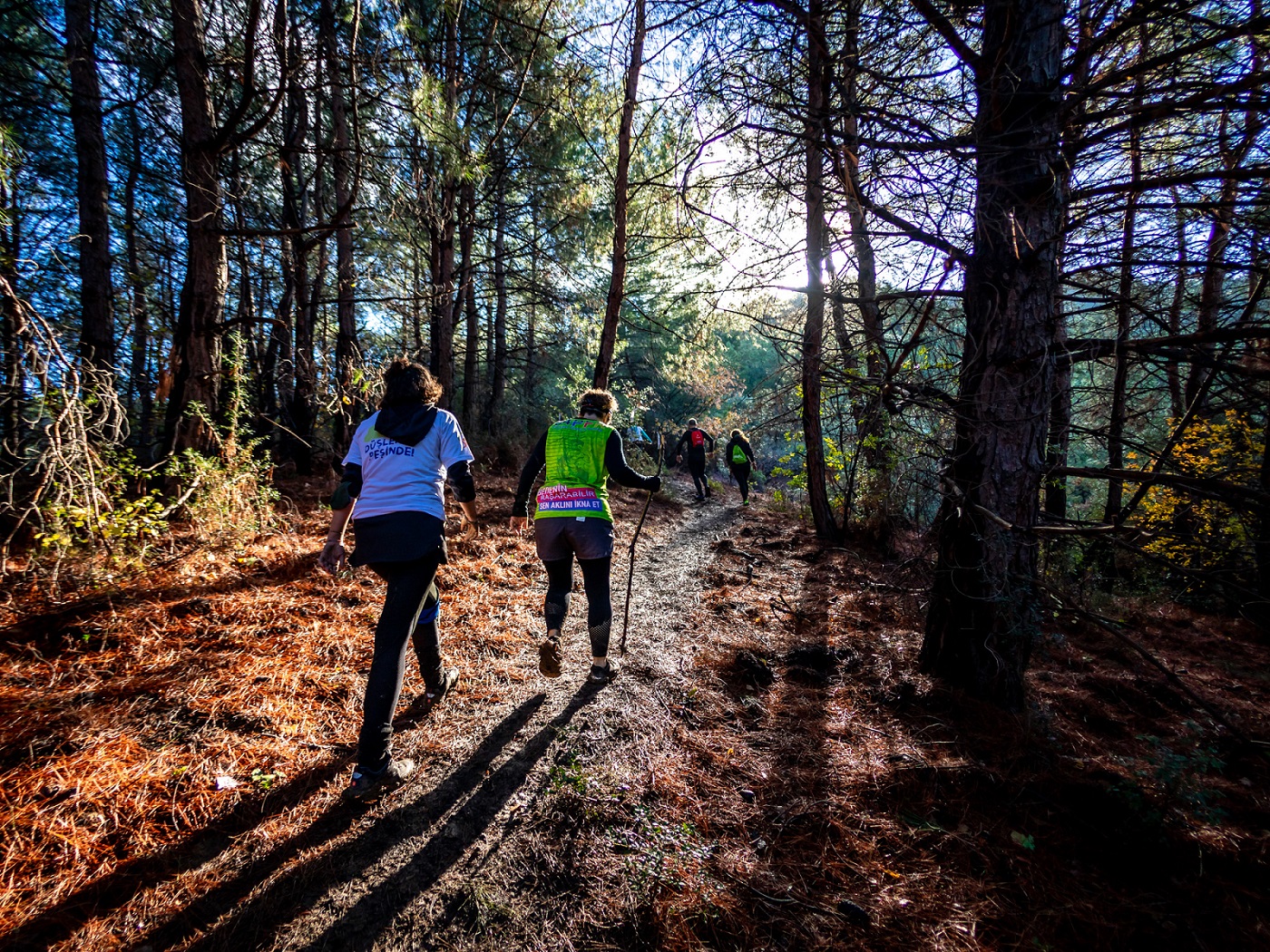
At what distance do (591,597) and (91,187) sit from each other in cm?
803

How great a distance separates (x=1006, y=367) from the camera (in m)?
2.85

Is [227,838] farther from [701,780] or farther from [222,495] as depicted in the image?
[222,495]

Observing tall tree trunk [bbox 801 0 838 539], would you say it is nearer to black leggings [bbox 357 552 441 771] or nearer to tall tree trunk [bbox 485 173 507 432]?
black leggings [bbox 357 552 441 771]

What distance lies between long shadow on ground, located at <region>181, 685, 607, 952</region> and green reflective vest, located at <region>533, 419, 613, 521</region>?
4.91 feet

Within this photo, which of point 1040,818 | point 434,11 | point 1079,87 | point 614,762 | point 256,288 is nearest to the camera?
point 1040,818

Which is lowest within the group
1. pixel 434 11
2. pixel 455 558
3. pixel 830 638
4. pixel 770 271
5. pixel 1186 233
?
pixel 830 638

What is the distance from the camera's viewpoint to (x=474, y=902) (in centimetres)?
181

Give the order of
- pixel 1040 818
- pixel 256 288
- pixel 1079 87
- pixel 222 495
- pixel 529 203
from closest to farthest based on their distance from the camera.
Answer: pixel 1040 818 → pixel 1079 87 → pixel 222 495 → pixel 529 203 → pixel 256 288

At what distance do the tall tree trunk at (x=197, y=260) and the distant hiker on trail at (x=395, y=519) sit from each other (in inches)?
122

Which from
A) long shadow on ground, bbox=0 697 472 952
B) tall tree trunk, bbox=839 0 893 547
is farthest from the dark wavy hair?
tall tree trunk, bbox=839 0 893 547

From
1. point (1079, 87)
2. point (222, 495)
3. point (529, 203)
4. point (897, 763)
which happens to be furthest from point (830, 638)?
point (529, 203)

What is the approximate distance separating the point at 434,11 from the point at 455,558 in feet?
28.7

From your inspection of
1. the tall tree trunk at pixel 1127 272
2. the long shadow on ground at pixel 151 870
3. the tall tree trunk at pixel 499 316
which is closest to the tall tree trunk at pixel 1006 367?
the tall tree trunk at pixel 1127 272

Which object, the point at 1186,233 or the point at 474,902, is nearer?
the point at 474,902
